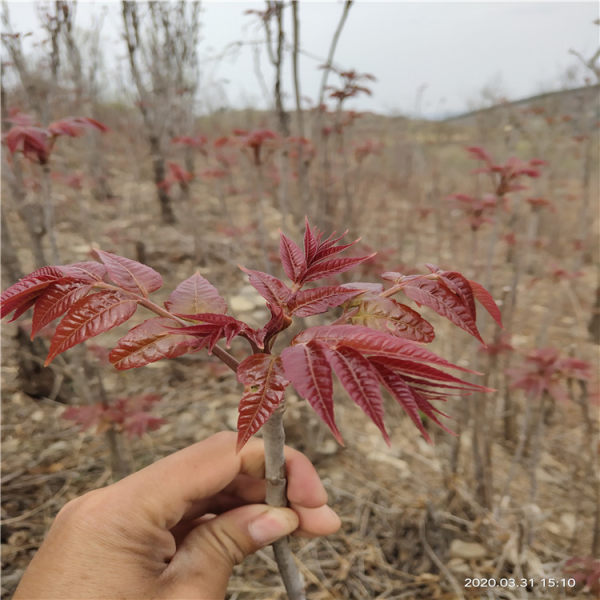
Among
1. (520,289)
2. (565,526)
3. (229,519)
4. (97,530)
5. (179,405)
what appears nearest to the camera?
(97,530)

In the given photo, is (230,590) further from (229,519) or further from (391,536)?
(229,519)

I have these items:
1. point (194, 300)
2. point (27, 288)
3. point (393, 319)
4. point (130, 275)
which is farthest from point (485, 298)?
point (27, 288)

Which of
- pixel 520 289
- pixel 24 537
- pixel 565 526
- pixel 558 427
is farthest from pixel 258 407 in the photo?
pixel 520 289

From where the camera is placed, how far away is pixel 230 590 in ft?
5.69

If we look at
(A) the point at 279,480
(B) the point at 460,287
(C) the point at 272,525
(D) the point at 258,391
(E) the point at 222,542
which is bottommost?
(E) the point at 222,542

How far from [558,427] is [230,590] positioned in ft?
9.54

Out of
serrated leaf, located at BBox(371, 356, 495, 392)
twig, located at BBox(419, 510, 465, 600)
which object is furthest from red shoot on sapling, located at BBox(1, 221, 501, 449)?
twig, located at BBox(419, 510, 465, 600)

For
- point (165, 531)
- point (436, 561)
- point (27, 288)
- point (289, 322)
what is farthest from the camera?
point (436, 561)

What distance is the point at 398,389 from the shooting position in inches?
22.6

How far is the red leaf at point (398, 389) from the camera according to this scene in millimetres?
553

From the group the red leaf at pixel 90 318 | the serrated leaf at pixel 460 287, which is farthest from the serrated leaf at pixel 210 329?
the serrated leaf at pixel 460 287

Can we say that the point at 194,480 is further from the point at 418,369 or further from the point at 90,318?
the point at 418,369

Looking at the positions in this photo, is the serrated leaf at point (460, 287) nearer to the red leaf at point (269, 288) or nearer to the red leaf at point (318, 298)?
the red leaf at point (318, 298)

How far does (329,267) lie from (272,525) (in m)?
0.62
